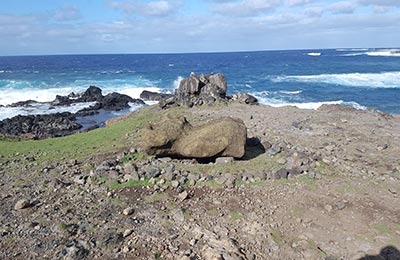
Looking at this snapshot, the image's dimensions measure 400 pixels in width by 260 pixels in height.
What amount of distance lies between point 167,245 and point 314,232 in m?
3.50

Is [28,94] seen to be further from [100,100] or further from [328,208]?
[328,208]

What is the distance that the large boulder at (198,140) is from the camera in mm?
12438

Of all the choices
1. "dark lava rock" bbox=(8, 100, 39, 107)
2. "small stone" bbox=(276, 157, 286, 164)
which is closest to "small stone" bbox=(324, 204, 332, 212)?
"small stone" bbox=(276, 157, 286, 164)

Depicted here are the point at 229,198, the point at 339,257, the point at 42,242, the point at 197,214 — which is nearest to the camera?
the point at 339,257

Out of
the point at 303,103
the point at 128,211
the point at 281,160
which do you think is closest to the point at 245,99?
the point at 281,160

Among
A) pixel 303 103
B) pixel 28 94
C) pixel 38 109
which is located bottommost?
pixel 303 103

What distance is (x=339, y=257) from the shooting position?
7.77 metres

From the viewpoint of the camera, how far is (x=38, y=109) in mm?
37719

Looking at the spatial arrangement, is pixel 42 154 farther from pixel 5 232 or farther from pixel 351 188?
pixel 351 188

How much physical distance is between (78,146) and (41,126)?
48.4 ft

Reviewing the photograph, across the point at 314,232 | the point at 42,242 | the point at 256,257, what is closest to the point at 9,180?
the point at 42,242

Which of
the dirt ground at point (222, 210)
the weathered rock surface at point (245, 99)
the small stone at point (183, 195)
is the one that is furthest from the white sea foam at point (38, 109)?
the small stone at point (183, 195)

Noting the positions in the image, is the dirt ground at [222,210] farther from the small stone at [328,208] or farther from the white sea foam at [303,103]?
the white sea foam at [303,103]

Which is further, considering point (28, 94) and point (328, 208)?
point (28, 94)
